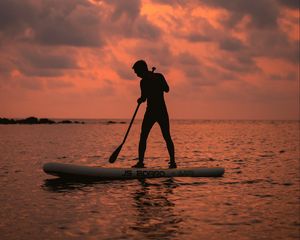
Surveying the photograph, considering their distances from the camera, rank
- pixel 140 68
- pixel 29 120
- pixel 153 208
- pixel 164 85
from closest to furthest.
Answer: pixel 153 208 → pixel 140 68 → pixel 164 85 → pixel 29 120

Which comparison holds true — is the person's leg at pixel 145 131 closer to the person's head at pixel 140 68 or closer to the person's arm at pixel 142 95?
the person's arm at pixel 142 95

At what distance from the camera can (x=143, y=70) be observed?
40.4 feet

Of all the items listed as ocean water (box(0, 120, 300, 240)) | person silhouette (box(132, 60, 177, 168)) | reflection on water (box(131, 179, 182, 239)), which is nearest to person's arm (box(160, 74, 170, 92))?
person silhouette (box(132, 60, 177, 168))

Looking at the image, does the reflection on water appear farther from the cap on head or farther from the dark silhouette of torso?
the cap on head

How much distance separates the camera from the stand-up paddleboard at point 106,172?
11.5 m

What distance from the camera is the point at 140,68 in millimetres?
12297

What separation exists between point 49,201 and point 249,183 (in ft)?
17.1

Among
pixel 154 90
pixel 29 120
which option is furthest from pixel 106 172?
pixel 29 120

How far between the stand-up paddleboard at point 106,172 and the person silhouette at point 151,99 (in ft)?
1.49

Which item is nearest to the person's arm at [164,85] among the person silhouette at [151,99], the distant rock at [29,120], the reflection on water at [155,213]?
the person silhouette at [151,99]

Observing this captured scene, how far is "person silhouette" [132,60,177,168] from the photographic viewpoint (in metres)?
12.3

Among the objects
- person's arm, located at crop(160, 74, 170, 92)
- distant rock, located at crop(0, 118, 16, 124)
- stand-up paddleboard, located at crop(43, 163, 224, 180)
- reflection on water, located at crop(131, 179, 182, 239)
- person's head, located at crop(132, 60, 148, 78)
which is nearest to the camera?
reflection on water, located at crop(131, 179, 182, 239)

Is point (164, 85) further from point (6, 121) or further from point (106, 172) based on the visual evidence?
point (6, 121)

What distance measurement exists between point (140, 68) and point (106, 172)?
3154 mm
